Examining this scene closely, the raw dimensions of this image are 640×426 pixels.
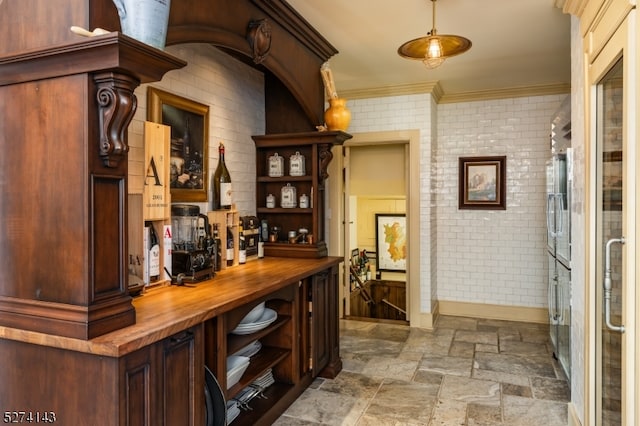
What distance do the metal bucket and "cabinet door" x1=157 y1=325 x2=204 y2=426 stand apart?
43.6 inches

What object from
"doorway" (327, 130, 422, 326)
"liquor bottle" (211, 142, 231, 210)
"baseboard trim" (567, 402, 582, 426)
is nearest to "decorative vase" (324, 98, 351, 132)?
"liquor bottle" (211, 142, 231, 210)

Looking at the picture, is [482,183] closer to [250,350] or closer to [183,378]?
[250,350]

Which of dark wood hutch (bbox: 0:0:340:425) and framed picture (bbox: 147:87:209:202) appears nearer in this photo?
dark wood hutch (bbox: 0:0:340:425)

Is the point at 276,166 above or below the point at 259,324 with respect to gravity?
above

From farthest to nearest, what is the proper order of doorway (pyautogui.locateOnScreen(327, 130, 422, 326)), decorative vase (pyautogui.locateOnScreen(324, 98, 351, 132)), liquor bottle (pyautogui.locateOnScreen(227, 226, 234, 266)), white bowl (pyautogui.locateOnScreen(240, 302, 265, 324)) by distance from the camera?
doorway (pyautogui.locateOnScreen(327, 130, 422, 326)) < decorative vase (pyautogui.locateOnScreen(324, 98, 351, 132)) < liquor bottle (pyautogui.locateOnScreen(227, 226, 234, 266)) < white bowl (pyautogui.locateOnScreen(240, 302, 265, 324))

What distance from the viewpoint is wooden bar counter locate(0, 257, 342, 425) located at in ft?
4.73

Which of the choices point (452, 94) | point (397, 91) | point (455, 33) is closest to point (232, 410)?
point (455, 33)

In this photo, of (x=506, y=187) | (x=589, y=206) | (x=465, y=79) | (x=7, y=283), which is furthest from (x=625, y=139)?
(x=506, y=187)

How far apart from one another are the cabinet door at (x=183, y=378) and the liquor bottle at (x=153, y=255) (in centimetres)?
60

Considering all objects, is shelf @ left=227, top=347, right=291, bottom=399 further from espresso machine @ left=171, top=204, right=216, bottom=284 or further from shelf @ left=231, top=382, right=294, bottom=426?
espresso machine @ left=171, top=204, right=216, bottom=284

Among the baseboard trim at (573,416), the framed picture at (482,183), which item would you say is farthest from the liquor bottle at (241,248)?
the framed picture at (482,183)

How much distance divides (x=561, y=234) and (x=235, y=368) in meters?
2.57

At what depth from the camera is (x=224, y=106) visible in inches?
129

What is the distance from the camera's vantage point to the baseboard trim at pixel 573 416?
2.53 m
